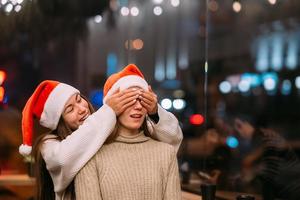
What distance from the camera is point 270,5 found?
4594 millimetres

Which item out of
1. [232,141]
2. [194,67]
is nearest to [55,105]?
[194,67]

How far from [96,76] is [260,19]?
1592mm

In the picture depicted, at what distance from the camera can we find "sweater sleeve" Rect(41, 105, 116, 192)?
179 centimetres

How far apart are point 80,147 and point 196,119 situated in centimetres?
292

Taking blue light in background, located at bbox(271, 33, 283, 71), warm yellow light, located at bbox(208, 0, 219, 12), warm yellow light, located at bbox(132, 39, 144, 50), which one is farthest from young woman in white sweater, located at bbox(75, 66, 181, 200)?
blue light in background, located at bbox(271, 33, 283, 71)

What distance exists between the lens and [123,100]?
1833mm

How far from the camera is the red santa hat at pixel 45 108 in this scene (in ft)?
6.75

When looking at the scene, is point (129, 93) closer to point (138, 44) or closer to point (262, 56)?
point (138, 44)

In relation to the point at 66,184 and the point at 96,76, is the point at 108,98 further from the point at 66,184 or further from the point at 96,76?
the point at 96,76

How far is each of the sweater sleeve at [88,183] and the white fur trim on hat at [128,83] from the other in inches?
10.9

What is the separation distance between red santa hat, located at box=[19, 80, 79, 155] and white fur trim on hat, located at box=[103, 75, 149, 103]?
23 centimetres

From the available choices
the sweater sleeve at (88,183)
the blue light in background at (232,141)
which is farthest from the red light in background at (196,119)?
the sweater sleeve at (88,183)

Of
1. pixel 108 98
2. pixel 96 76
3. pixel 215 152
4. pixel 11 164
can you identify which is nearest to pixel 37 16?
pixel 96 76

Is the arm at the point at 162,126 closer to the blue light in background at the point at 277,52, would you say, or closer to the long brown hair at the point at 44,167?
the long brown hair at the point at 44,167
